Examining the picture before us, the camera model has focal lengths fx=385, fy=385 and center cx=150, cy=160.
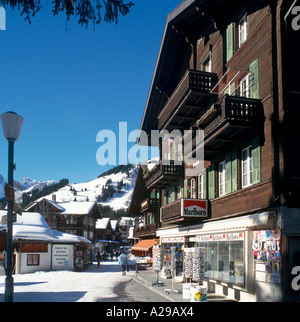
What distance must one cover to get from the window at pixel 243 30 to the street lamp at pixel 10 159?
1040 centimetres

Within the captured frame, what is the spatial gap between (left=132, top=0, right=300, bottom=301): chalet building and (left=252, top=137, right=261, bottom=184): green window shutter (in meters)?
0.03

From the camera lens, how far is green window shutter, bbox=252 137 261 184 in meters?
13.1

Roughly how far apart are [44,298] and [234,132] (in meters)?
9.89

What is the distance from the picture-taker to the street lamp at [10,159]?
319 inches

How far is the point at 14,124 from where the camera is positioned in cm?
840

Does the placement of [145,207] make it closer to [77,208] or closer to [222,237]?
[222,237]

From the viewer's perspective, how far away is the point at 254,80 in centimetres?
1401

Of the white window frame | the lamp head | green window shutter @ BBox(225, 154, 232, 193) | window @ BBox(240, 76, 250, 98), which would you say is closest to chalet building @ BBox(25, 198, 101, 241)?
green window shutter @ BBox(225, 154, 232, 193)

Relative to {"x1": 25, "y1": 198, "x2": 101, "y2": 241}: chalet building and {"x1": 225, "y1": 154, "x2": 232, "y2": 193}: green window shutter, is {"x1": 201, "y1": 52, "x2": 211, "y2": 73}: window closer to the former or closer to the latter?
{"x1": 225, "y1": 154, "x2": 232, "y2": 193}: green window shutter

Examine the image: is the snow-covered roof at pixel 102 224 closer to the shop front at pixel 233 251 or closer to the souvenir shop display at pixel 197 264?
the shop front at pixel 233 251

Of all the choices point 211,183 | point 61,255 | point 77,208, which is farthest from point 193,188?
point 77,208

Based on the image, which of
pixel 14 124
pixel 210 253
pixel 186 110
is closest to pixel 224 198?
pixel 210 253

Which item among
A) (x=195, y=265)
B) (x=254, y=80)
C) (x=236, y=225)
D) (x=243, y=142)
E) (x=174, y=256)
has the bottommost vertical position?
(x=174, y=256)

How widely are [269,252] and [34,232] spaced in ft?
77.0
